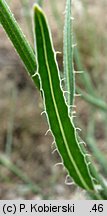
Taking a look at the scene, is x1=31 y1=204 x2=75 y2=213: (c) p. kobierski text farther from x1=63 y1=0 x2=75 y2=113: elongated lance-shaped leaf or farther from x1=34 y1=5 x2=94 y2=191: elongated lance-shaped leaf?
x1=63 y1=0 x2=75 y2=113: elongated lance-shaped leaf

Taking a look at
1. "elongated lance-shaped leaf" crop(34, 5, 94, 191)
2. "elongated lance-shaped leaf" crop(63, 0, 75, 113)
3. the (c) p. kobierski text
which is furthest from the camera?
the (c) p. kobierski text

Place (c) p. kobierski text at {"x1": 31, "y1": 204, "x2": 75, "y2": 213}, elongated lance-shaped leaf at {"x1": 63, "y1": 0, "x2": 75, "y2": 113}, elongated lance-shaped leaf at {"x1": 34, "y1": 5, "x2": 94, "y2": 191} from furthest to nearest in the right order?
(c) p. kobierski text at {"x1": 31, "y1": 204, "x2": 75, "y2": 213} < elongated lance-shaped leaf at {"x1": 63, "y1": 0, "x2": 75, "y2": 113} < elongated lance-shaped leaf at {"x1": 34, "y1": 5, "x2": 94, "y2": 191}

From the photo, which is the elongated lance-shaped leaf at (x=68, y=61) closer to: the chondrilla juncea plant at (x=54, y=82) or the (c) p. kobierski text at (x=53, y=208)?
the chondrilla juncea plant at (x=54, y=82)

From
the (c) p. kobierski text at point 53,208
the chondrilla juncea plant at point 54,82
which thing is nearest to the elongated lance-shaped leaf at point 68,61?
the chondrilla juncea plant at point 54,82

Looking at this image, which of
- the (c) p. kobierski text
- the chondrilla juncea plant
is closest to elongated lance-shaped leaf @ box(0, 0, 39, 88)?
the chondrilla juncea plant

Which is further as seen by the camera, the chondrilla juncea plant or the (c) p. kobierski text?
the (c) p. kobierski text

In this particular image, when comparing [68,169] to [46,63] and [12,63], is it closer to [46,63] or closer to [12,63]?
[46,63]

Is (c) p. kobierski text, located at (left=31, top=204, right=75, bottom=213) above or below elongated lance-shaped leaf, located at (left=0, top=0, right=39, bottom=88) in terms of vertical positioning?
below
